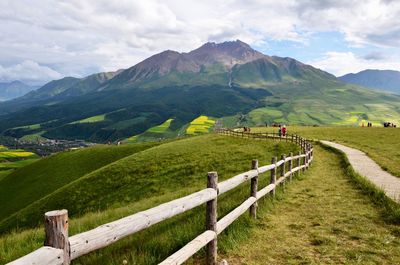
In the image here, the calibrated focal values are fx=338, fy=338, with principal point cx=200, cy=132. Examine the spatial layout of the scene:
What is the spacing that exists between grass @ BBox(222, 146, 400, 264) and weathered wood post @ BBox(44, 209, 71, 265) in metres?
4.83

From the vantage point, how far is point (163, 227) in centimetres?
1013

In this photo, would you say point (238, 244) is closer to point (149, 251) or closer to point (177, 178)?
point (149, 251)

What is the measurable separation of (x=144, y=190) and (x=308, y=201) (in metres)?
21.3

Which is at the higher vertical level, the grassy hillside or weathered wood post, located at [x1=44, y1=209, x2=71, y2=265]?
weathered wood post, located at [x1=44, y1=209, x2=71, y2=265]

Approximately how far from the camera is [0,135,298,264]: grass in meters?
8.25

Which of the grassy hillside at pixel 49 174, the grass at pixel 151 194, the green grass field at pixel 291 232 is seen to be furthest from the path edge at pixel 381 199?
the grassy hillside at pixel 49 174

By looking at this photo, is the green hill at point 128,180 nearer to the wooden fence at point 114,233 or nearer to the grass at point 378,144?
the grass at point 378,144

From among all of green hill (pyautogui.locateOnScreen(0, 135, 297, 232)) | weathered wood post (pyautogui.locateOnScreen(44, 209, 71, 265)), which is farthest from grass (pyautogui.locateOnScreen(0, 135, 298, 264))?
weathered wood post (pyautogui.locateOnScreen(44, 209, 71, 265))

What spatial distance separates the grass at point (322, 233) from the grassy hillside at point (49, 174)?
41.9m

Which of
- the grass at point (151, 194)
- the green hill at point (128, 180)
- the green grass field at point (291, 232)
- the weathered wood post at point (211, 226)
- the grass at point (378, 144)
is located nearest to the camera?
the weathered wood post at point (211, 226)

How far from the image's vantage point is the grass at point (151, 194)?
27.1ft

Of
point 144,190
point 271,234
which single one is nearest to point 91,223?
point 271,234

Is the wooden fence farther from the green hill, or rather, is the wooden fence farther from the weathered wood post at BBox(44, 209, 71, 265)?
the green hill

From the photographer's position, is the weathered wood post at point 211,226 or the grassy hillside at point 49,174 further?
the grassy hillside at point 49,174
